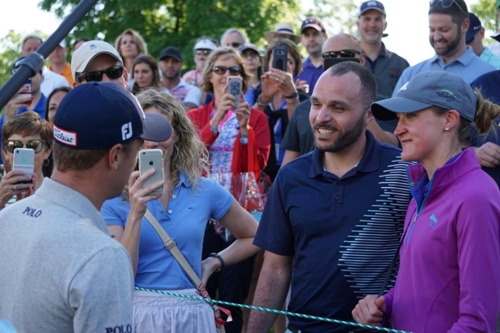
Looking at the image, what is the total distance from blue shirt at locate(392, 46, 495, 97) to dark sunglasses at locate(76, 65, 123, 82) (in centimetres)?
224

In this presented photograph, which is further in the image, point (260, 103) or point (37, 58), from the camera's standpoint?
point (260, 103)

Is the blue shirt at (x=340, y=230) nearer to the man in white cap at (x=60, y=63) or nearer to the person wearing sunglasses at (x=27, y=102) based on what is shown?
the person wearing sunglasses at (x=27, y=102)

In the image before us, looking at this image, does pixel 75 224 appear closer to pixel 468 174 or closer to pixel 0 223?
pixel 0 223

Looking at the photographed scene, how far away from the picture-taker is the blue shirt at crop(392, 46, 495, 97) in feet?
22.1

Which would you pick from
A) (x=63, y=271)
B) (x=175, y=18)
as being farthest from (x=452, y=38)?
(x=175, y=18)

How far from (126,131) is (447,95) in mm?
1716

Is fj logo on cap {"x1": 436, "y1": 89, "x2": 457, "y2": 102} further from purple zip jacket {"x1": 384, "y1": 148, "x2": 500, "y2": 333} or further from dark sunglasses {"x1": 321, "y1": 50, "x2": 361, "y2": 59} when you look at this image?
dark sunglasses {"x1": 321, "y1": 50, "x2": 361, "y2": 59}

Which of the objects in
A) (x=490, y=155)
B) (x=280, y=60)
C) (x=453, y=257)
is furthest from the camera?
(x=280, y=60)

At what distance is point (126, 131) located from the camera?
2830 mm

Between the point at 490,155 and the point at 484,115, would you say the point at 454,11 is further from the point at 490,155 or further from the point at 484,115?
the point at 484,115

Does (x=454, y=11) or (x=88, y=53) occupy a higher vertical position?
(x=454, y=11)

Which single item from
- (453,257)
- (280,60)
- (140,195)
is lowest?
(453,257)

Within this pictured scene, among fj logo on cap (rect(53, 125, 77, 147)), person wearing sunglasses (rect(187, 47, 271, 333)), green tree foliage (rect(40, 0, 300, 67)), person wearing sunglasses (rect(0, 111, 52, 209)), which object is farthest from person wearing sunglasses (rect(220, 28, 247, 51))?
green tree foliage (rect(40, 0, 300, 67))

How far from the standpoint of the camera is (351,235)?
4.18 meters
